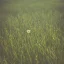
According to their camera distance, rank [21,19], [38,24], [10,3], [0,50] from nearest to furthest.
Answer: [0,50], [38,24], [21,19], [10,3]

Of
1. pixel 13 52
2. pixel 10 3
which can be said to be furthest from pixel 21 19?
pixel 10 3

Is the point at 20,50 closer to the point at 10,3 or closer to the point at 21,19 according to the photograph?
the point at 21,19

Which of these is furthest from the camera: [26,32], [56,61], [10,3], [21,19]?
[10,3]

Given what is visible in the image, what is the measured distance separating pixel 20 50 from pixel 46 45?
52cm

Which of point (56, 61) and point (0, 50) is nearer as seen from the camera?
point (56, 61)

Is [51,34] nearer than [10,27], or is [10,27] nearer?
[51,34]

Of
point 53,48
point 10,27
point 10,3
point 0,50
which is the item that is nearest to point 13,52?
point 0,50

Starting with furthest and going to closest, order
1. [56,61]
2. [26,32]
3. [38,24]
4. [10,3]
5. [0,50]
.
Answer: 1. [10,3]
2. [38,24]
3. [26,32]
4. [0,50]
5. [56,61]

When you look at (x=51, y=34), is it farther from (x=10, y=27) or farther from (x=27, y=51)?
(x=10, y=27)

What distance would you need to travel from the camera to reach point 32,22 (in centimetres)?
559

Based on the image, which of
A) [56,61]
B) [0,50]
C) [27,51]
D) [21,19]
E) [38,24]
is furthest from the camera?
[21,19]

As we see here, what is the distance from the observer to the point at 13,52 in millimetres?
4285

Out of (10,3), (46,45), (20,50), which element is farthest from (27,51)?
(10,3)

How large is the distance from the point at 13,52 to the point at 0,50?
43 cm
